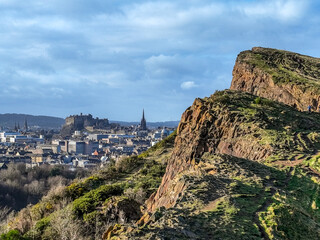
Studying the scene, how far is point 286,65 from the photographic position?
3488cm

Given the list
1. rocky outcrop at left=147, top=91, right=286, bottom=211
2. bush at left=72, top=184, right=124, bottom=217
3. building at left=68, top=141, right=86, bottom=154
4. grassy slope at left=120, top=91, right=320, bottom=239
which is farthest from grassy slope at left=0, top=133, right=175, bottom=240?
building at left=68, top=141, right=86, bottom=154

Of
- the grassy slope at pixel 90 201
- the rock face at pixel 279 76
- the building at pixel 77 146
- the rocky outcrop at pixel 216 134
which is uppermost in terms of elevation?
the rock face at pixel 279 76

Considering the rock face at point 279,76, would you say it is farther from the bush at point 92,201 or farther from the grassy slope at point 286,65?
the bush at point 92,201

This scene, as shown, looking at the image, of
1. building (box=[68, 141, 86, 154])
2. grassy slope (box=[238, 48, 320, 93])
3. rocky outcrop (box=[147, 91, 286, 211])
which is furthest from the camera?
building (box=[68, 141, 86, 154])

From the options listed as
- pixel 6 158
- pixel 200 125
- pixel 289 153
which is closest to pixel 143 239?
pixel 289 153

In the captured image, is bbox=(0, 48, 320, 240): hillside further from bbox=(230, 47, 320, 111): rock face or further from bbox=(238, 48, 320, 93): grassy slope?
bbox=(238, 48, 320, 93): grassy slope

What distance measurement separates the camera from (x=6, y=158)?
129m

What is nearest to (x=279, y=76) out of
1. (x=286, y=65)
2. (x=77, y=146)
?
(x=286, y=65)

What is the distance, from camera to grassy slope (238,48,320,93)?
30.3 meters

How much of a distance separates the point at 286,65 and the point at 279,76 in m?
4.20

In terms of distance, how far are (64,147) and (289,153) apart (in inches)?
7481

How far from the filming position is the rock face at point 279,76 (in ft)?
93.8

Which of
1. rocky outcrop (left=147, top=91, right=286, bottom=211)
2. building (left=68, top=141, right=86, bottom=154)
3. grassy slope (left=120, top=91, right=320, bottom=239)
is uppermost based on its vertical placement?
rocky outcrop (left=147, top=91, right=286, bottom=211)

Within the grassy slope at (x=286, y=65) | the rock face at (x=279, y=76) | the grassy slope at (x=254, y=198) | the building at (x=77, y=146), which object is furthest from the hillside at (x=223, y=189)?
the building at (x=77, y=146)
